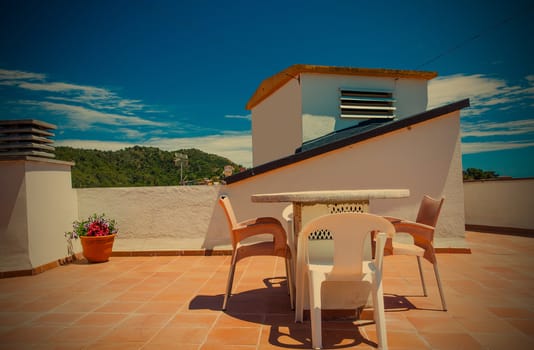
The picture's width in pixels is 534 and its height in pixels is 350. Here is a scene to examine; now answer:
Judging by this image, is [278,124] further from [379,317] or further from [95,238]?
[379,317]

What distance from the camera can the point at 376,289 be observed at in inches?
83.4

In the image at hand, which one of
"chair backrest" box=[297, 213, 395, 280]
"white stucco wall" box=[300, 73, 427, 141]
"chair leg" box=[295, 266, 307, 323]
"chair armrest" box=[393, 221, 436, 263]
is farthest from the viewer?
"white stucco wall" box=[300, 73, 427, 141]

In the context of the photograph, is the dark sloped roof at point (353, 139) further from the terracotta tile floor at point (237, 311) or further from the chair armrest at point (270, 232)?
the chair armrest at point (270, 232)

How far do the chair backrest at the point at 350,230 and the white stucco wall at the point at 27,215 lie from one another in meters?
4.36

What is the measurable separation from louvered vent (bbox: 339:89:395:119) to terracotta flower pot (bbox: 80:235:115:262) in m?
5.63

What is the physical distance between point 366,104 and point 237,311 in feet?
20.6

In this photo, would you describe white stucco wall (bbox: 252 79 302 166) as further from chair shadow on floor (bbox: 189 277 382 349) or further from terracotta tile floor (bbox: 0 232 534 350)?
chair shadow on floor (bbox: 189 277 382 349)

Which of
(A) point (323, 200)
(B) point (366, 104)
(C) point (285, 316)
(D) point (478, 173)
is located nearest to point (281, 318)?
(C) point (285, 316)

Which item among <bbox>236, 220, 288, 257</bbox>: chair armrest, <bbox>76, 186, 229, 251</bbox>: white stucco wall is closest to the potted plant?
<bbox>76, 186, 229, 251</bbox>: white stucco wall

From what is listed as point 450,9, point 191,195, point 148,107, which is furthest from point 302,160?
point 148,107

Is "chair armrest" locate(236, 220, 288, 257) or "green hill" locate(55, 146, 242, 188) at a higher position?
"green hill" locate(55, 146, 242, 188)

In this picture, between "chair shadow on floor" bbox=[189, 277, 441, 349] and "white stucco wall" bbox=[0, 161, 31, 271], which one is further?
"white stucco wall" bbox=[0, 161, 31, 271]

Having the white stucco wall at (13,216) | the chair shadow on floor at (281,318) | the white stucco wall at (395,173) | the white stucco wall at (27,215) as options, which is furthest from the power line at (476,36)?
the white stucco wall at (13,216)

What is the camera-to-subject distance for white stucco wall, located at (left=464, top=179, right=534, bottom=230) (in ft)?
24.3
